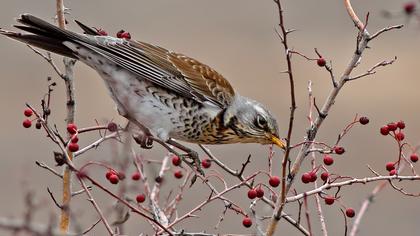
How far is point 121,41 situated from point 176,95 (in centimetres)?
48

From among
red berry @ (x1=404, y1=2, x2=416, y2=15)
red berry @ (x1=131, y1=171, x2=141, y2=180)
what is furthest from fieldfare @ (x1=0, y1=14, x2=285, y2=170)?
red berry @ (x1=404, y1=2, x2=416, y2=15)

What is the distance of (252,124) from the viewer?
5879mm

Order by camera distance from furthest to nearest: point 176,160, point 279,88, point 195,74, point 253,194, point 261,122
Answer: point 279,88, point 195,74, point 261,122, point 176,160, point 253,194

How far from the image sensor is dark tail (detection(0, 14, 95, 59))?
5035 millimetres

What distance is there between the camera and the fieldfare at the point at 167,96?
5.52 metres

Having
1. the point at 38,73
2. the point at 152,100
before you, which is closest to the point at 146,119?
the point at 152,100

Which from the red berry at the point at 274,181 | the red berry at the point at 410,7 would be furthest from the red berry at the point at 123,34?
the red berry at the point at 410,7

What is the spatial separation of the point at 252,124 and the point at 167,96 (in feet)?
1.81

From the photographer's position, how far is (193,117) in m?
5.72

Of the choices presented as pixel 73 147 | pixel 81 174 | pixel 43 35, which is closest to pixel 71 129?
pixel 73 147

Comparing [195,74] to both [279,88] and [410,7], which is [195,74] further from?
[279,88]

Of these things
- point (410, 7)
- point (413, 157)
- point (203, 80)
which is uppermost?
point (203, 80)

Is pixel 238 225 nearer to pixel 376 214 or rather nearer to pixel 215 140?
pixel 376 214

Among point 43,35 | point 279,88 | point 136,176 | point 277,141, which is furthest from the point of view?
point 279,88
